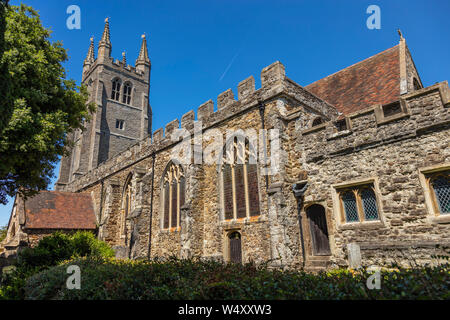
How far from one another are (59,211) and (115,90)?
788 inches

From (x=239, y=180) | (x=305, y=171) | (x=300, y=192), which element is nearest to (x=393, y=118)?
(x=305, y=171)

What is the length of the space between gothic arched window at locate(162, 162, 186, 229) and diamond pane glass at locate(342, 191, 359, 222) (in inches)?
314

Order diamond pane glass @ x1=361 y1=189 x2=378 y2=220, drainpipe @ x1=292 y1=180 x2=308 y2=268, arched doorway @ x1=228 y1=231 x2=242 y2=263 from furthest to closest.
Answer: arched doorway @ x1=228 y1=231 x2=242 y2=263 → drainpipe @ x1=292 y1=180 x2=308 y2=268 → diamond pane glass @ x1=361 y1=189 x2=378 y2=220

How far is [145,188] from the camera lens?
15750mm

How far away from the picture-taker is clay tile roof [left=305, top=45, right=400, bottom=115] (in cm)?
1165

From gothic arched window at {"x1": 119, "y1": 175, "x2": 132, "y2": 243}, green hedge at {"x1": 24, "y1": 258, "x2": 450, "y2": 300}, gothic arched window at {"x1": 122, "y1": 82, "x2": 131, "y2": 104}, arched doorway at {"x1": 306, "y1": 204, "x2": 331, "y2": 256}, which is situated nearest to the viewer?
green hedge at {"x1": 24, "y1": 258, "x2": 450, "y2": 300}

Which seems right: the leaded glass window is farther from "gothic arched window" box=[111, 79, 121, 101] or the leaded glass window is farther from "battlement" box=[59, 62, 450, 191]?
"gothic arched window" box=[111, 79, 121, 101]

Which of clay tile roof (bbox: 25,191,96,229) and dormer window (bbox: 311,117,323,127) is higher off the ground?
dormer window (bbox: 311,117,323,127)

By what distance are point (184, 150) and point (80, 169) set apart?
21.5 metres

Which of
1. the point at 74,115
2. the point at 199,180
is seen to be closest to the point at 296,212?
the point at 199,180

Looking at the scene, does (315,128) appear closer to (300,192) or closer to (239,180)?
(300,192)

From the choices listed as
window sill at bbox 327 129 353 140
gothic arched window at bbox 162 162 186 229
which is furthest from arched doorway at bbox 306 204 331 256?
gothic arched window at bbox 162 162 186 229

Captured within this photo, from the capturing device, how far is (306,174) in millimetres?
9281

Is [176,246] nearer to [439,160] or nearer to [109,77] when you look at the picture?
[439,160]
